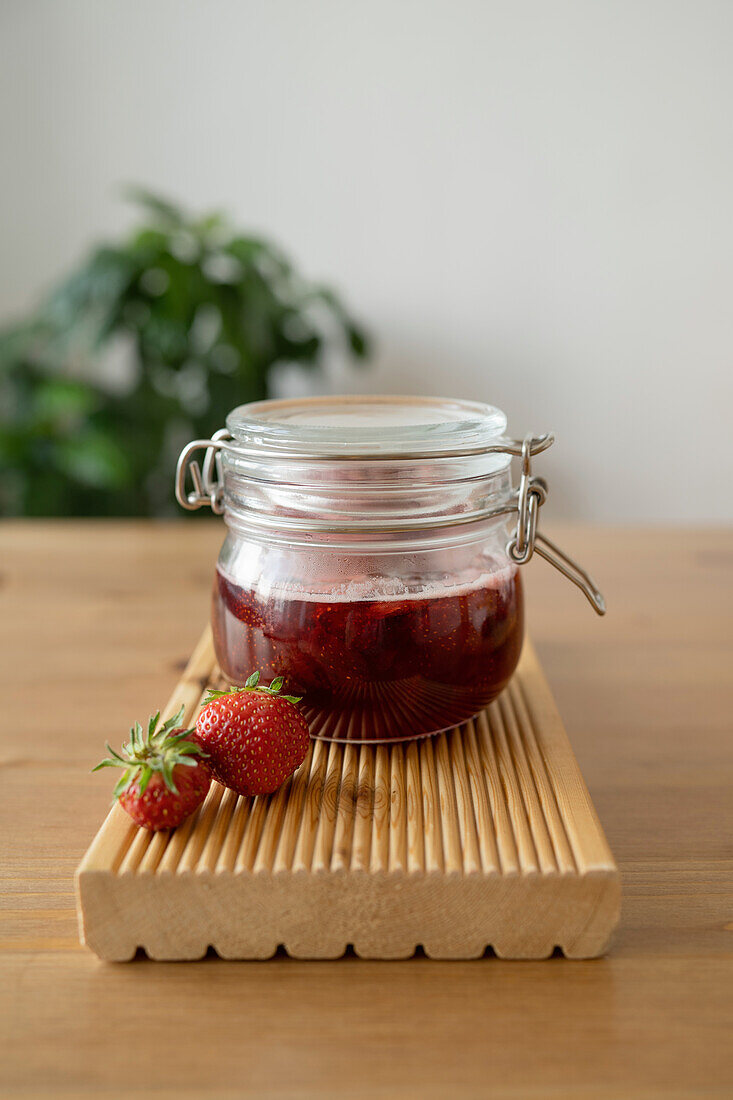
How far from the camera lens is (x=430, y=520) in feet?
2.04

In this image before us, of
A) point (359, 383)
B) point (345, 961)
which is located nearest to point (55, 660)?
point (345, 961)

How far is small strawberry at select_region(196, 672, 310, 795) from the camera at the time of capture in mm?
560

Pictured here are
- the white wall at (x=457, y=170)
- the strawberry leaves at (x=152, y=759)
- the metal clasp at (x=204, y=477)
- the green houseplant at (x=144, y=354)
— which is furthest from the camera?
the white wall at (x=457, y=170)

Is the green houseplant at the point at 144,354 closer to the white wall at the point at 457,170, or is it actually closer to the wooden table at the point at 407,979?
the white wall at the point at 457,170

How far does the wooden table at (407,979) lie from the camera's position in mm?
421

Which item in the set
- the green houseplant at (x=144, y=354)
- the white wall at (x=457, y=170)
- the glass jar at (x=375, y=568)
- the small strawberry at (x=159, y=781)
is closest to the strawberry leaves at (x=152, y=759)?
the small strawberry at (x=159, y=781)

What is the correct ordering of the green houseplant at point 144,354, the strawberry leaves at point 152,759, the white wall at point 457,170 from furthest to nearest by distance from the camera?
the white wall at point 457,170
the green houseplant at point 144,354
the strawberry leaves at point 152,759

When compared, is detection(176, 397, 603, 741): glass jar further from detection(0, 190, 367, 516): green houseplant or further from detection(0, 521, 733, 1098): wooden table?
detection(0, 190, 367, 516): green houseplant

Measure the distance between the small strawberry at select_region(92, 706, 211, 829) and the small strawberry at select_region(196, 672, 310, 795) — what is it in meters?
0.02

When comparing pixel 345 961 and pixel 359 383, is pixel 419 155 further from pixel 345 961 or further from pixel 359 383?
pixel 345 961

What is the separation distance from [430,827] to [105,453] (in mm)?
1727

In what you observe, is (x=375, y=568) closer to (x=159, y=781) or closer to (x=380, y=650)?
(x=380, y=650)

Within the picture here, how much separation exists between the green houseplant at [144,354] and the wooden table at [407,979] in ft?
4.41

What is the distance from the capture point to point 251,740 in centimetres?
56
